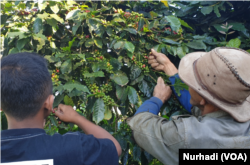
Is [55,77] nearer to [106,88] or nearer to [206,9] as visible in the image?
[106,88]

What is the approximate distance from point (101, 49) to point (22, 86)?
2.96ft

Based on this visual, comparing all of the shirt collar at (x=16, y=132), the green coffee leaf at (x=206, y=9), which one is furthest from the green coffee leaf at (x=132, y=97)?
the green coffee leaf at (x=206, y=9)

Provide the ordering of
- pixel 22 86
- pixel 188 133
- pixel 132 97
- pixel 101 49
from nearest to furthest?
pixel 22 86 → pixel 188 133 → pixel 132 97 → pixel 101 49

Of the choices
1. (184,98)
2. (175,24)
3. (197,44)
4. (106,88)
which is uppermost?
(175,24)

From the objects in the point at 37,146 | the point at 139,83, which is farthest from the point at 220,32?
the point at 37,146

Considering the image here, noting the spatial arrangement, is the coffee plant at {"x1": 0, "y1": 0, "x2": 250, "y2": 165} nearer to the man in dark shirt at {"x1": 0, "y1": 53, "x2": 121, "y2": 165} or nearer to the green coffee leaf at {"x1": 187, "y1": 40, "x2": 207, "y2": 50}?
the green coffee leaf at {"x1": 187, "y1": 40, "x2": 207, "y2": 50}

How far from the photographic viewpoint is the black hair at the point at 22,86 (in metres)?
1.08

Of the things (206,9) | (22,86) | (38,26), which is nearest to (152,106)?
(22,86)

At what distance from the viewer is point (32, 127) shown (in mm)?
1159

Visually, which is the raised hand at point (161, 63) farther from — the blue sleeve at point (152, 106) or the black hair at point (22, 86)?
the black hair at point (22, 86)

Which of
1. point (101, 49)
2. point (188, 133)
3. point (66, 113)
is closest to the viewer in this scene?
point (188, 133)

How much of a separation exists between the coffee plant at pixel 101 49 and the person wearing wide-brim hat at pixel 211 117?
9.8 inches

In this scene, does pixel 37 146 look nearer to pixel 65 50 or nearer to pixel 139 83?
pixel 65 50

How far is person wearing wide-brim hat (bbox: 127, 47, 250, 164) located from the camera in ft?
4.20
